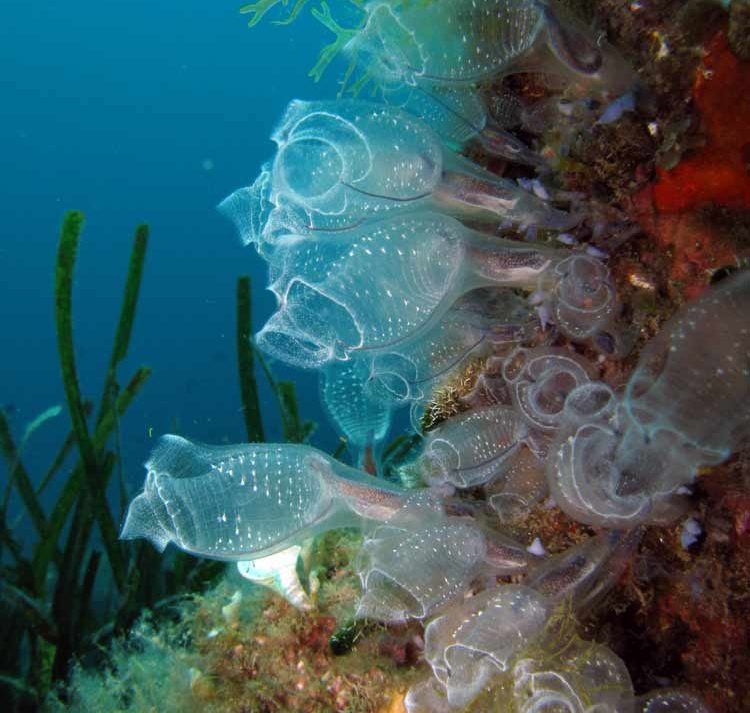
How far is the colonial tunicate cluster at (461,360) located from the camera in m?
1.23

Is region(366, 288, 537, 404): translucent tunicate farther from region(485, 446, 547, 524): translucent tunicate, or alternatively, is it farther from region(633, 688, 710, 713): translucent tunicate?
region(633, 688, 710, 713): translucent tunicate

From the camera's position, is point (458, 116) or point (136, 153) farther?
point (136, 153)

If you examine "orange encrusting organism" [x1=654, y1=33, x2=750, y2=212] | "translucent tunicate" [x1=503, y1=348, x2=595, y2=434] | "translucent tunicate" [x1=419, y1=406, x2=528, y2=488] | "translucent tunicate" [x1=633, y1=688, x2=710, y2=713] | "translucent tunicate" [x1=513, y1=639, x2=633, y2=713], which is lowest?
"translucent tunicate" [x1=633, y1=688, x2=710, y2=713]

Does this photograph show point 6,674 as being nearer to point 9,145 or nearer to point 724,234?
point 724,234

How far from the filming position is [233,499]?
59.1 inches

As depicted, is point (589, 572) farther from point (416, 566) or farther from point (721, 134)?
point (721, 134)

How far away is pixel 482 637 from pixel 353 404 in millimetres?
912

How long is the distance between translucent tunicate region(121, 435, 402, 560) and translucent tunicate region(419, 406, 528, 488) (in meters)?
0.31

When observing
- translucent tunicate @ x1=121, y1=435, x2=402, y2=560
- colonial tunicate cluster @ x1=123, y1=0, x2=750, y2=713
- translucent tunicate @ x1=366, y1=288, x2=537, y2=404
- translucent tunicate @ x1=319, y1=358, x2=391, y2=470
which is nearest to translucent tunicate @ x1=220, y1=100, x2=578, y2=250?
colonial tunicate cluster @ x1=123, y1=0, x2=750, y2=713

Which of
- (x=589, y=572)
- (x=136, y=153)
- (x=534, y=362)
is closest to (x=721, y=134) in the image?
(x=534, y=362)

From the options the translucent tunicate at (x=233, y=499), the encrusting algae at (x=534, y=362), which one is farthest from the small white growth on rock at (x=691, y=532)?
the translucent tunicate at (x=233, y=499)

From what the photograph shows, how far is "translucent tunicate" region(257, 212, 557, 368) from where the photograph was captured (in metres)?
1.43

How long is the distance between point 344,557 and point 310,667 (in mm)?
403

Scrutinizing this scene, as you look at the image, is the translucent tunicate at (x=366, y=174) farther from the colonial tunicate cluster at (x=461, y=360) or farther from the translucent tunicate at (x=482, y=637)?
the translucent tunicate at (x=482, y=637)
